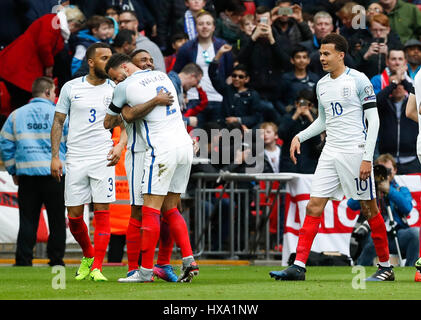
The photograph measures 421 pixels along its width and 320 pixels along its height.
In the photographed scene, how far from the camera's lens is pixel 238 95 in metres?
19.0

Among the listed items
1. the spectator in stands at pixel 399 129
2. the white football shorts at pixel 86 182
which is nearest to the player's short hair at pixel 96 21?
the spectator in stands at pixel 399 129

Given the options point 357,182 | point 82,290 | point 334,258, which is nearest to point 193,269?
point 82,290

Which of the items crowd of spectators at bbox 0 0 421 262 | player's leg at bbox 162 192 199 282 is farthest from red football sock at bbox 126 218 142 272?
crowd of spectators at bbox 0 0 421 262

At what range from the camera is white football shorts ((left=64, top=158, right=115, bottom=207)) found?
40.1 feet

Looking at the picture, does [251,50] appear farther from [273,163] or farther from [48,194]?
[48,194]

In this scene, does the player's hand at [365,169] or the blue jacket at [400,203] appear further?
the blue jacket at [400,203]

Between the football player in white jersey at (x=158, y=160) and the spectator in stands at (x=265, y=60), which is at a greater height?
the spectator in stands at (x=265, y=60)

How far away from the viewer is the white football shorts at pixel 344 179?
1146 centimetres

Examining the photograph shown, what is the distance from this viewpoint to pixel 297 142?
11500 millimetres

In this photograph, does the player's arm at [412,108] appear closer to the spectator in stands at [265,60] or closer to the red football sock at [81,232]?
the red football sock at [81,232]

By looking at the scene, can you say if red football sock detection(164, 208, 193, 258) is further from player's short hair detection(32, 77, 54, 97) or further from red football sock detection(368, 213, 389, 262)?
player's short hair detection(32, 77, 54, 97)

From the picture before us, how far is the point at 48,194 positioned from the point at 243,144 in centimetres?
375

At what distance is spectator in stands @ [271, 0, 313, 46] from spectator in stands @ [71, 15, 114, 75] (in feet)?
12.3

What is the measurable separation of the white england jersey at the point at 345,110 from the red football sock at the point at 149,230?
220cm
